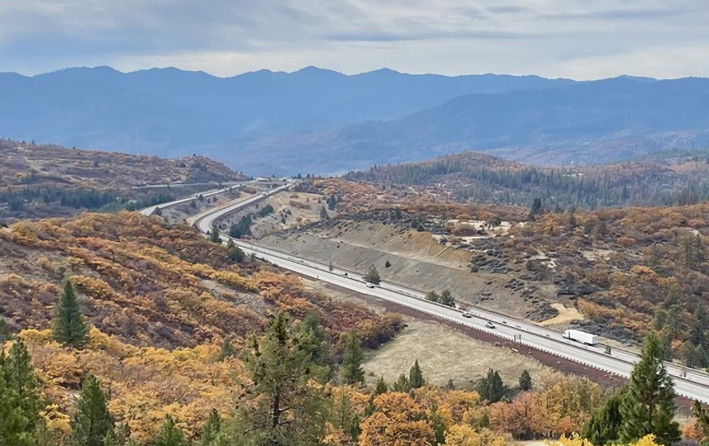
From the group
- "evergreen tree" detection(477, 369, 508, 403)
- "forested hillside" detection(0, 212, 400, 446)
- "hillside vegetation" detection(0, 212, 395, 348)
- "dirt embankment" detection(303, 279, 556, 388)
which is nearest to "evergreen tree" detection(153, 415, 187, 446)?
"forested hillside" detection(0, 212, 400, 446)

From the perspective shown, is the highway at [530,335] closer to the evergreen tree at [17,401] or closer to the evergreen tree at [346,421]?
the evergreen tree at [346,421]

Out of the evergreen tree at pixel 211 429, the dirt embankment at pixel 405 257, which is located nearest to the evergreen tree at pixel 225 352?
the evergreen tree at pixel 211 429

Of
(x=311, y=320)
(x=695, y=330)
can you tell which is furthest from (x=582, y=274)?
(x=311, y=320)

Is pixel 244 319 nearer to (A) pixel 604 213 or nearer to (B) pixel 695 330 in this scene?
(B) pixel 695 330

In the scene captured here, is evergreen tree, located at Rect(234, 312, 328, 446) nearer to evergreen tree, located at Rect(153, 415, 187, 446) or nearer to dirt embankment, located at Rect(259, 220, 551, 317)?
evergreen tree, located at Rect(153, 415, 187, 446)

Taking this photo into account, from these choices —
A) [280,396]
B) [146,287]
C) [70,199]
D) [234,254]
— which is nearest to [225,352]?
[146,287]

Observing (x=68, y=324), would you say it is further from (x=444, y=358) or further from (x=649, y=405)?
(x=444, y=358)
